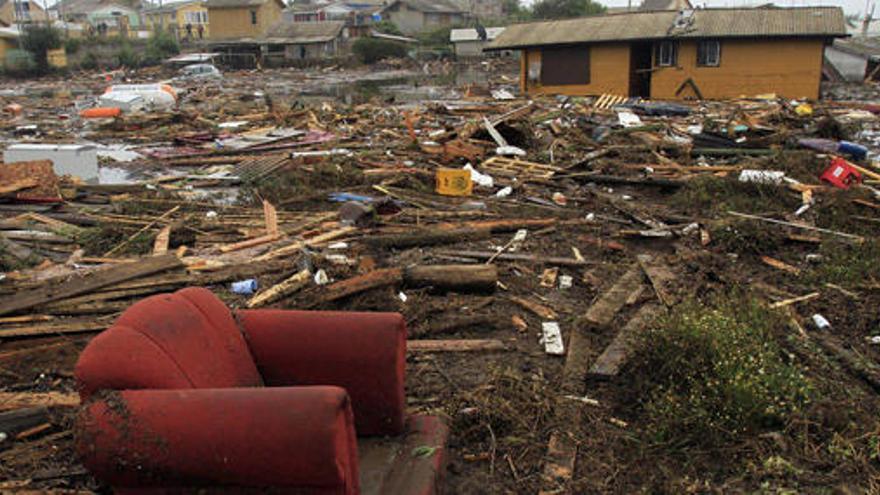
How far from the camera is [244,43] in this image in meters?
60.2

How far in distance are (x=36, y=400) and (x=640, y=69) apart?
28.5 meters

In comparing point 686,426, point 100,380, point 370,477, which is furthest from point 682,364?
point 100,380

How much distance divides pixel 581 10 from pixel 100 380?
6878 centimetres

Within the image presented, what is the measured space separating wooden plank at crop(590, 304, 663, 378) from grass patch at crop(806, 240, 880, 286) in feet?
7.07

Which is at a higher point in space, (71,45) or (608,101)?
(71,45)

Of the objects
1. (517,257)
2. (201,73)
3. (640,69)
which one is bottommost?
(517,257)

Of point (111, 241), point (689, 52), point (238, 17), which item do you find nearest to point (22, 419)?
point (111, 241)

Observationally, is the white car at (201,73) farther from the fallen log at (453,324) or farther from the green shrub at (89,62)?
the fallen log at (453,324)

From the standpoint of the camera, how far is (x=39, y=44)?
53438mm

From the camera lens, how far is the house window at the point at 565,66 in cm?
2967

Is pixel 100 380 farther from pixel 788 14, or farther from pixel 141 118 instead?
pixel 788 14

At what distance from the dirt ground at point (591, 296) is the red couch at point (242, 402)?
0.76 metres

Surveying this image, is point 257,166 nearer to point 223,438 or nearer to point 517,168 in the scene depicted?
point 517,168

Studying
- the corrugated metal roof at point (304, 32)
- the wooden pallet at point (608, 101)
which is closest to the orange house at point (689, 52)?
the wooden pallet at point (608, 101)
